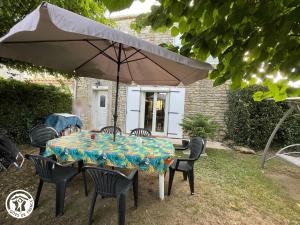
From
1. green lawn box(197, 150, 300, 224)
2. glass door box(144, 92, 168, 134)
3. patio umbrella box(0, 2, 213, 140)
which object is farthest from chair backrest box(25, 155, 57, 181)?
glass door box(144, 92, 168, 134)

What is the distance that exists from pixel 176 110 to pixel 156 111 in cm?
91

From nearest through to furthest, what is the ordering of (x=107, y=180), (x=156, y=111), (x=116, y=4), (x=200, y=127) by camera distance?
1. (x=116, y=4)
2. (x=107, y=180)
3. (x=200, y=127)
4. (x=156, y=111)

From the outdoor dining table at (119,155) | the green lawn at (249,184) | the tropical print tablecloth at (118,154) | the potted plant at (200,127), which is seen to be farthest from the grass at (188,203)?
the potted plant at (200,127)

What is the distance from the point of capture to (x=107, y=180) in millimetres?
1955

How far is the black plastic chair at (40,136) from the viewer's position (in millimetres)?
3432

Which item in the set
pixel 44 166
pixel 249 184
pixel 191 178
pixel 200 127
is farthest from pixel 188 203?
pixel 200 127

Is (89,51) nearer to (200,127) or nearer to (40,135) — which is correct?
(40,135)

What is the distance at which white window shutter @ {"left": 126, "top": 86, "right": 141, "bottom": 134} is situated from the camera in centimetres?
776

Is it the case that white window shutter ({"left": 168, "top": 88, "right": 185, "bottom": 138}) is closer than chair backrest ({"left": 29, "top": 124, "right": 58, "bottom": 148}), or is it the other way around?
chair backrest ({"left": 29, "top": 124, "right": 58, "bottom": 148})

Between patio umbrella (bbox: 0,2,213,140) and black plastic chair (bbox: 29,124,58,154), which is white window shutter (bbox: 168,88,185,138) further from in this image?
black plastic chair (bbox: 29,124,58,154)

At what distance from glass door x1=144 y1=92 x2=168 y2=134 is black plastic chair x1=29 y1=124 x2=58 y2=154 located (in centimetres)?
465

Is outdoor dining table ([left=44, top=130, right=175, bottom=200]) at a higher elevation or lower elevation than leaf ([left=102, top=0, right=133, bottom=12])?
lower

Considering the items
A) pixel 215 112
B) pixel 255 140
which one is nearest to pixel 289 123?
pixel 255 140

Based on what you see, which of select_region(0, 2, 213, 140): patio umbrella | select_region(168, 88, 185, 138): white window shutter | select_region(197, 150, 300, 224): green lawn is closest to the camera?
select_region(0, 2, 213, 140): patio umbrella
